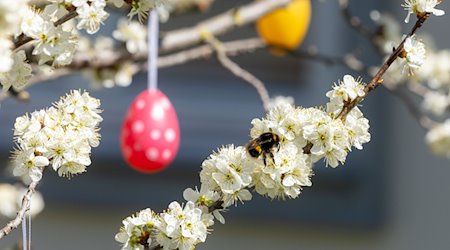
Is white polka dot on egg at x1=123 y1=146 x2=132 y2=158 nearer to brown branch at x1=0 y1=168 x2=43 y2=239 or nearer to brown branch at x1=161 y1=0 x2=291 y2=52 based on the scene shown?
brown branch at x1=161 y1=0 x2=291 y2=52

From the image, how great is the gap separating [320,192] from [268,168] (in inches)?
87.8

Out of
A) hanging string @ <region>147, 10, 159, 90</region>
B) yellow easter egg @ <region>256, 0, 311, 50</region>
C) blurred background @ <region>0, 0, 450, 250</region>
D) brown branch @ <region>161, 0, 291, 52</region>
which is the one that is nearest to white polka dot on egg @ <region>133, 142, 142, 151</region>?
hanging string @ <region>147, 10, 159, 90</region>

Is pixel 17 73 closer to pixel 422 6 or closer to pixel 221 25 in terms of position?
pixel 422 6

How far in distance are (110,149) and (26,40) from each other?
2.23 meters

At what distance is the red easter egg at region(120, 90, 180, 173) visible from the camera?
1653 mm

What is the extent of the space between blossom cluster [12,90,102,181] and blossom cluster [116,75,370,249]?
0.26 feet

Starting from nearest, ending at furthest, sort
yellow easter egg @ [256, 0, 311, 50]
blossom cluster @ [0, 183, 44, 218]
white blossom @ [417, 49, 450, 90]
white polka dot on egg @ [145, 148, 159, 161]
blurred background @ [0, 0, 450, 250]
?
white polka dot on egg @ [145, 148, 159, 161] → blossom cluster @ [0, 183, 44, 218] → yellow easter egg @ [256, 0, 311, 50] → white blossom @ [417, 49, 450, 90] → blurred background @ [0, 0, 450, 250]

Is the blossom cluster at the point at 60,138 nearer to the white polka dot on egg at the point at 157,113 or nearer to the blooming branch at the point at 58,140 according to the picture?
the blooming branch at the point at 58,140

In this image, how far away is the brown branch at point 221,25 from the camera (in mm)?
1848

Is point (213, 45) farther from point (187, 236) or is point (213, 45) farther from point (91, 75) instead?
point (187, 236)

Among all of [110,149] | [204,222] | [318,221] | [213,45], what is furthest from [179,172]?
[204,222]

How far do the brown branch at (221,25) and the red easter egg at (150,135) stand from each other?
168 millimetres

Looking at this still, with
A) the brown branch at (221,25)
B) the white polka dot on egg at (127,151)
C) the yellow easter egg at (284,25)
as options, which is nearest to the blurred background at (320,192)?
the yellow easter egg at (284,25)

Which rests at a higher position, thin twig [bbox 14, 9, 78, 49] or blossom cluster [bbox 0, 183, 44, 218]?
blossom cluster [bbox 0, 183, 44, 218]
